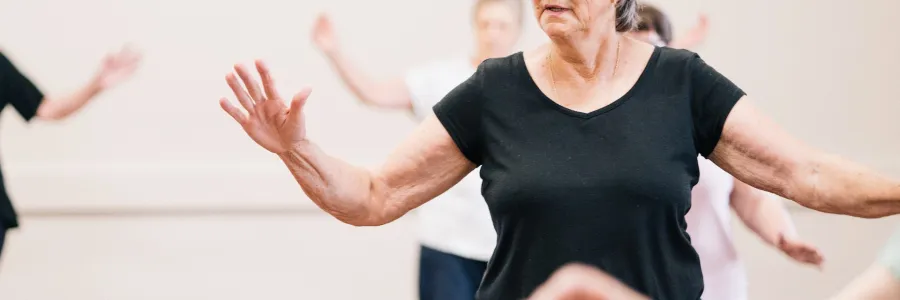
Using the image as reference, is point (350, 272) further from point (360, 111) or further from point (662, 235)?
point (662, 235)

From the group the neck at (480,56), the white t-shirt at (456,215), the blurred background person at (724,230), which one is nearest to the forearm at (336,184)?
the blurred background person at (724,230)

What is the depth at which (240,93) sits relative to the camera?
1.43 m

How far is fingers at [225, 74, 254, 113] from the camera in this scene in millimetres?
1413

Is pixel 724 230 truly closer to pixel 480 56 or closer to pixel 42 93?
pixel 480 56

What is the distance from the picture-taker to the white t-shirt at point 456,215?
9.14 ft

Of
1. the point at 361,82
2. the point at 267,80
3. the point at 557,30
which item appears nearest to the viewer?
the point at 267,80

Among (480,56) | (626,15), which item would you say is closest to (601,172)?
(626,15)

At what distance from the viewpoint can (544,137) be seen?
4.97 feet

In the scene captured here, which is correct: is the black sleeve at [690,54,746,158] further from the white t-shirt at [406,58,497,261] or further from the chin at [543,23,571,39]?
the white t-shirt at [406,58,497,261]

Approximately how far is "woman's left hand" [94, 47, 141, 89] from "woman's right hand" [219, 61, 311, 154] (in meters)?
1.88

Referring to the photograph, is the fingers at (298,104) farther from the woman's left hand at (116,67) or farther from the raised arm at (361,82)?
the woman's left hand at (116,67)

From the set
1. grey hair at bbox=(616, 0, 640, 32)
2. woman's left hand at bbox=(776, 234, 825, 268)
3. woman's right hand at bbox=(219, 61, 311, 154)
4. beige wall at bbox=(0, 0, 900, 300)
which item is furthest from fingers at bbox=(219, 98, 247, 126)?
beige wall at bbox=(0, 0, 900, 300)

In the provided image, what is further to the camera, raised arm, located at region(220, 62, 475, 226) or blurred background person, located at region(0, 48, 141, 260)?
blurred background person, located at region(0, 48, 141, 260)

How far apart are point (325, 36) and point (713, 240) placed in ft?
4.45
